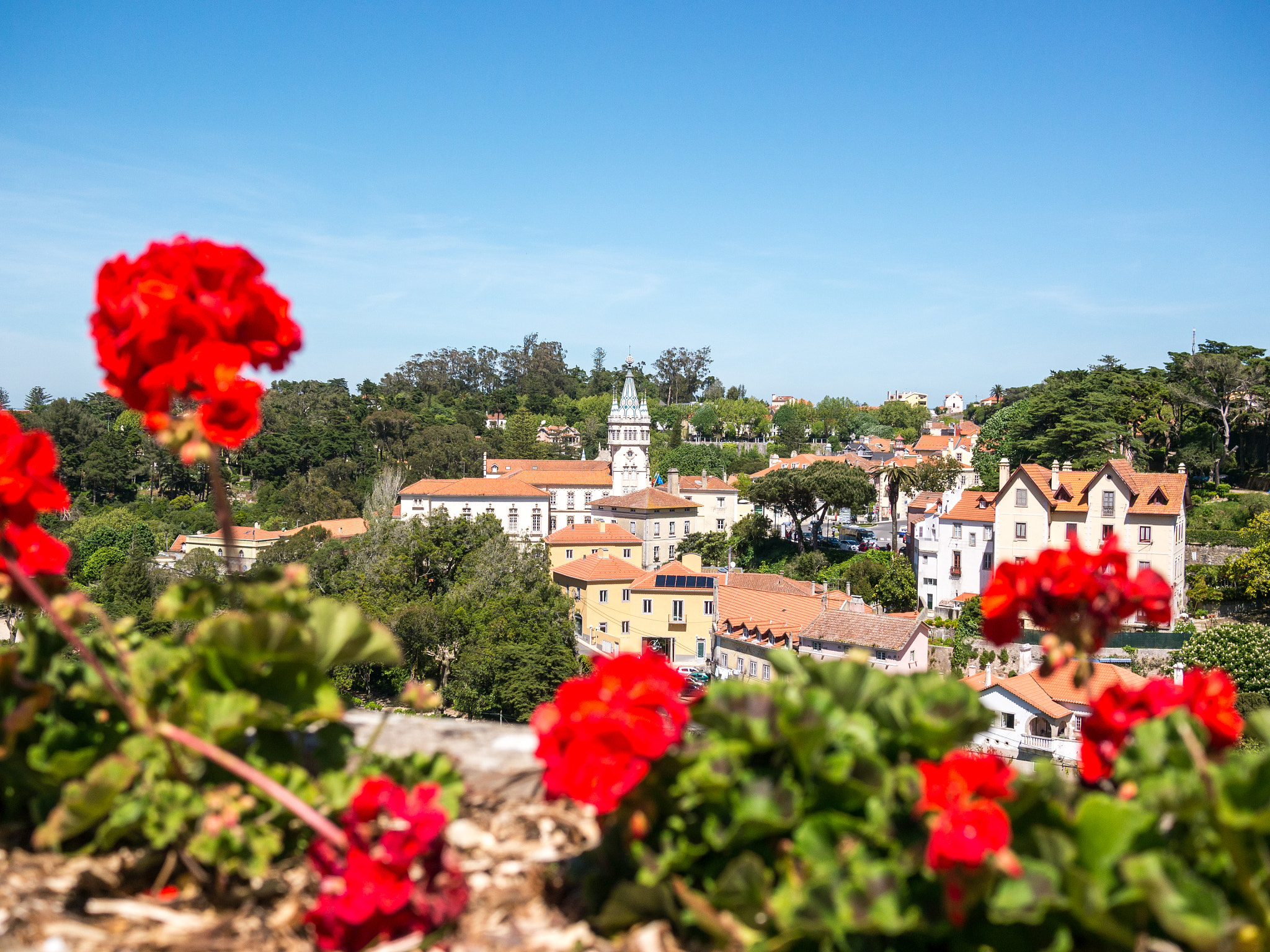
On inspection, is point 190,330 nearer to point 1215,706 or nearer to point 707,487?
point 1215,706

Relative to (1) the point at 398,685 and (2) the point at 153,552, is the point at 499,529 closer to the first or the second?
(1) the point at 398,685

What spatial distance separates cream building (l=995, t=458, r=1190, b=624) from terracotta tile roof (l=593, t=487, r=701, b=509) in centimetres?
2221

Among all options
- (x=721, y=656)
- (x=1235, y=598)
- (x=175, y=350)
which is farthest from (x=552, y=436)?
(x=175, y=350)

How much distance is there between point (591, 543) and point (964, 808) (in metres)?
46.0

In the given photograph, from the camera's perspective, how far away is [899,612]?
3631 centimetres

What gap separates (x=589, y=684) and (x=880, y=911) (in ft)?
2.22

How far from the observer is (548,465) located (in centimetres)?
6481

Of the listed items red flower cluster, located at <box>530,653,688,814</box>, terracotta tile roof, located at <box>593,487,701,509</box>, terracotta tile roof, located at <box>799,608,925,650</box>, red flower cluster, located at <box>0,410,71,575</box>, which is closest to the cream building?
terracotta tile roof, located at <box>799,608,925,650</box>

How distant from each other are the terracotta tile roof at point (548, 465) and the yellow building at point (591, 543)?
1484 cm

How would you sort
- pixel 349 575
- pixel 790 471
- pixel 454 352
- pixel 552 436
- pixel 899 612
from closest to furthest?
1. pixel 349 575
2. pixel 899 612
3. pixel 790 471
4. pixel 552 436
5. pixel 454 352

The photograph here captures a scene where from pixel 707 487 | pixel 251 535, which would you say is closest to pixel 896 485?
pixel 707 487

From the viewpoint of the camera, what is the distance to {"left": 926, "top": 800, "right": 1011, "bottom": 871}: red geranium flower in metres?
1.42

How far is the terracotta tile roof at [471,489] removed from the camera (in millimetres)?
55781

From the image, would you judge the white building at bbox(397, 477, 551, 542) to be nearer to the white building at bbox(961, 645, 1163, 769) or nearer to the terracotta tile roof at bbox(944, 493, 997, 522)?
the terracotta tile roof at bbox(944, 493, 997, 522)
